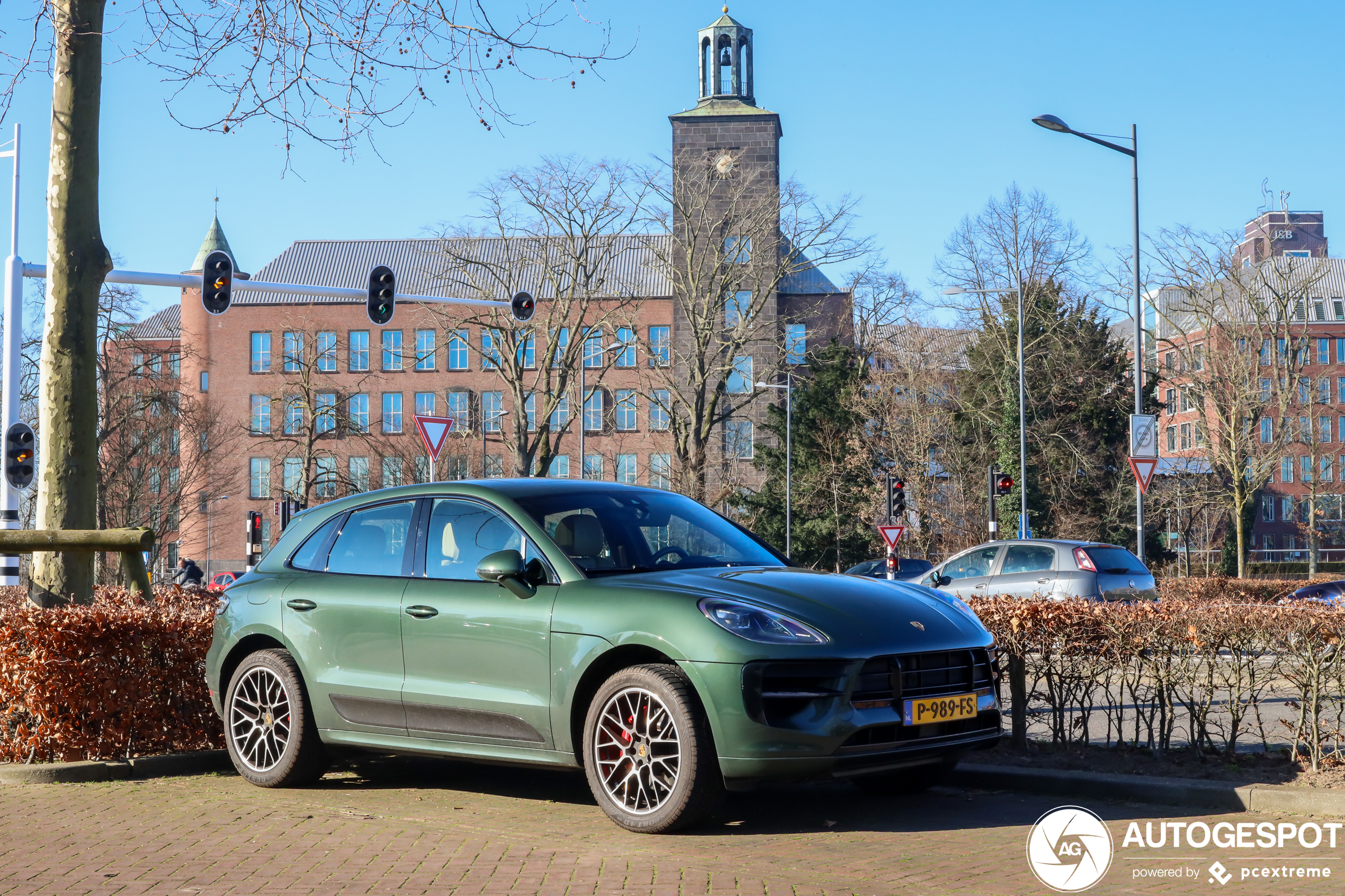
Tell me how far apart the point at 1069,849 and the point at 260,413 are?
284 ft

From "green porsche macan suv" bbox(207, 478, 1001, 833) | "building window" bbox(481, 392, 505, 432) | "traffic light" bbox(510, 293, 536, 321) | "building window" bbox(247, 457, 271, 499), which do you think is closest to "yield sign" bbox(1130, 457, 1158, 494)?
"traffic light" bbox(510, 293, 536, 321)

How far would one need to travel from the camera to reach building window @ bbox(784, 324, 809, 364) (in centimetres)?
5400

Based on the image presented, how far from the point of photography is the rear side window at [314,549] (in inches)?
322

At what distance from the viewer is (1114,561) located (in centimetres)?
1914

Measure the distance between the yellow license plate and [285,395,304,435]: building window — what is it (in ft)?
203

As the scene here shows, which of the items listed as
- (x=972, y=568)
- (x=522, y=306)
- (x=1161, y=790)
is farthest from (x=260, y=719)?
(x=522, y=306)

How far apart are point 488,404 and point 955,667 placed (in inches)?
3205

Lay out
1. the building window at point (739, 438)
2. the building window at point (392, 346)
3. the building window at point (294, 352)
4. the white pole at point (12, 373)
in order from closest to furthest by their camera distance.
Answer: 1. the white pole at point (12, 373)
2. the building window at point (294, 352)
3. the building window at point (739, 438)
4. the building window at point (392, 346)

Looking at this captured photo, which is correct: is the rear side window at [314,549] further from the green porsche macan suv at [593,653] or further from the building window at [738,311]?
the building window at [738,311]

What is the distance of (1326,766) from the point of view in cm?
706

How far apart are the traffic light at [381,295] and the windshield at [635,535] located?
15.6 metres

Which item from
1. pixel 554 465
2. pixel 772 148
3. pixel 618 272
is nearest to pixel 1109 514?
pixel 772 148

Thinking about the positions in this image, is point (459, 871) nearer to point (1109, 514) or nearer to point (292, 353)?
point (1109, 514)

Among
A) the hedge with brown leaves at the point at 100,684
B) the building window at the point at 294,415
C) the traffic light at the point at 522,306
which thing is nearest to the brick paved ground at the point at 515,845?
the hedge with brown leaves at the point at 100,684
